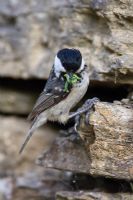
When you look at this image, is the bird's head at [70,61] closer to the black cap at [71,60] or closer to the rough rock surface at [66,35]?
the black cap at [71,60]

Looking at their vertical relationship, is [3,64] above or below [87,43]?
below

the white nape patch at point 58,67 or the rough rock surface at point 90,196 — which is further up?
the white nape patch at point 58,67

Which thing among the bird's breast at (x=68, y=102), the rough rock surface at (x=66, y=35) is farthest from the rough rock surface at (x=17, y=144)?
the bird's breast at (x=68, y=102)

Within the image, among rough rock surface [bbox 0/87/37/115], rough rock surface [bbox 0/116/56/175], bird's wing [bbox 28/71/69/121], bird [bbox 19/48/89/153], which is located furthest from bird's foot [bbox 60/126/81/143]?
rough rock surface [bbox 0/87/37/115]

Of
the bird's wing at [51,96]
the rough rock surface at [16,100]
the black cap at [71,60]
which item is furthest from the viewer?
the rough rock surface at [16,100]

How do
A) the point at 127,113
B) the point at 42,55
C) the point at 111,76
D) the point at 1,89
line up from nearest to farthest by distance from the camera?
1. the point at 127,113
2. the point at 111,76
3. the point at 42,55
4. the point at 1,89

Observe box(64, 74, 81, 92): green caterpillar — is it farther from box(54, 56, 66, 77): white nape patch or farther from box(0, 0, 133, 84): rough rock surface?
box(0, 0, 133, 84): rough rock surface

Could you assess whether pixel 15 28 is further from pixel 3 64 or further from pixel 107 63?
pixel 107 63

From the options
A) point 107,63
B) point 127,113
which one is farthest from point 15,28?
point 127,113
